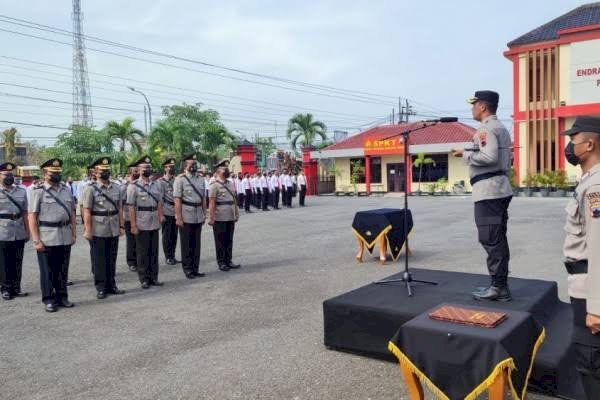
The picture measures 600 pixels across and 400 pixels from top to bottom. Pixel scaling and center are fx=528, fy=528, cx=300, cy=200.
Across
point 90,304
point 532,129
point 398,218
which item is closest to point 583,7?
point 532,129

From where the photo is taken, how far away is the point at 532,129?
24.9 metres

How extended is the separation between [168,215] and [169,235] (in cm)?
37

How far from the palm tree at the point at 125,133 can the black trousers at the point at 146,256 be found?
19.4 metres

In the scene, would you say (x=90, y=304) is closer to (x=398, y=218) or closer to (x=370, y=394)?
(x=370, y=394)

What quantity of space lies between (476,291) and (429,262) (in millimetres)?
3649

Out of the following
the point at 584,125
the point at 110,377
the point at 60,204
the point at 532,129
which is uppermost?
the point at 532,129

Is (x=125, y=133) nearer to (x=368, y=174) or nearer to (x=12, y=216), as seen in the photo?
(x=368, y=174)

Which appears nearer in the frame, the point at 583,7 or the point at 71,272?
the point at 71,272

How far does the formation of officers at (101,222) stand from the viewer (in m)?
6.26

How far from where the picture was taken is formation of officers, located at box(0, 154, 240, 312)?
626 cm

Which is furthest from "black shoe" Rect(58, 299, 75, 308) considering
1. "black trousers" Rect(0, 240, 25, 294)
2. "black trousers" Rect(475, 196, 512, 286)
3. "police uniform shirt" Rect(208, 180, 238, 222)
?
"black trousers" Rect(475, 196, 512, 286)

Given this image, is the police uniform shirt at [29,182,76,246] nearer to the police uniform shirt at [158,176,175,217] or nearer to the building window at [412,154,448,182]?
the police uniform shirt at [158,176,175,217]

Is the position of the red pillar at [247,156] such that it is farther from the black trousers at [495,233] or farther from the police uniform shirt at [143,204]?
the black trousers at [495,233]

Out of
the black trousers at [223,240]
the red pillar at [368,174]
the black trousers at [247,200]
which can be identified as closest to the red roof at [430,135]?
the red pillar at [368,174]
